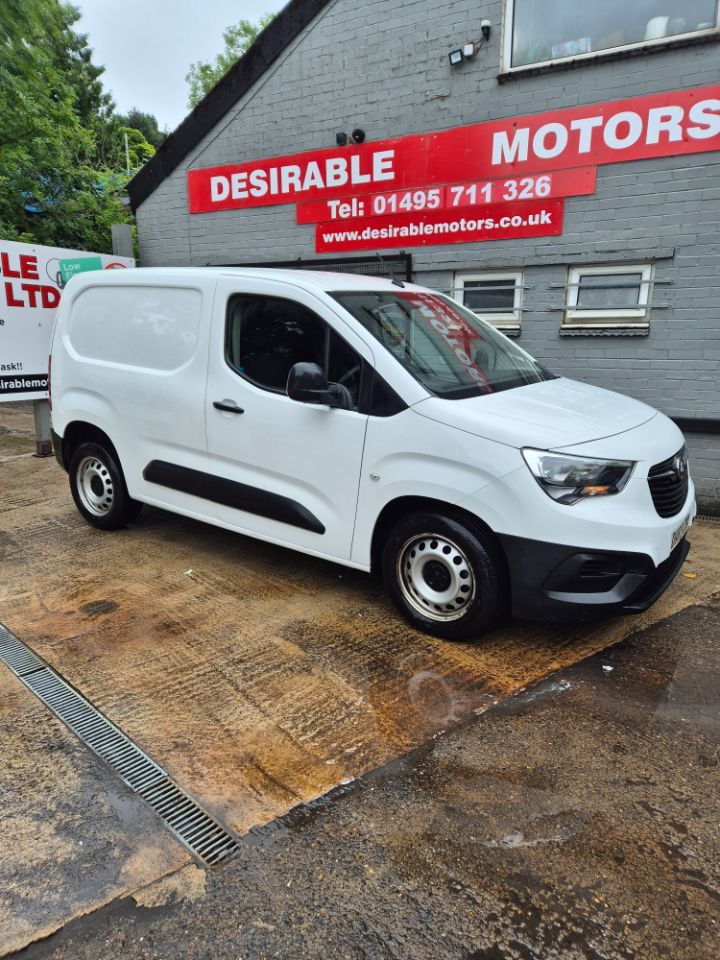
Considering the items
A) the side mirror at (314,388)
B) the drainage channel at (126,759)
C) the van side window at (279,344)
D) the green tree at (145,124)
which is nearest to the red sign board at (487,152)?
the van side window at (279,344)

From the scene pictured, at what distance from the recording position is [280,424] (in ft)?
13.3

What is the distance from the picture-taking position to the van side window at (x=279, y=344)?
12.8 ft

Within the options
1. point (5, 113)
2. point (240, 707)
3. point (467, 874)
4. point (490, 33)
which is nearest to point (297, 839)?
point (467, 874)

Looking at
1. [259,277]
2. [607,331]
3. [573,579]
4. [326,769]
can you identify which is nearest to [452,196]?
[607,331]

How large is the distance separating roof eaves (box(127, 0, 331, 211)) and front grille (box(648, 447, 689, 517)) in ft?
22.7

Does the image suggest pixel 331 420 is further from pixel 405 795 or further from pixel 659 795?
pixel 659 795

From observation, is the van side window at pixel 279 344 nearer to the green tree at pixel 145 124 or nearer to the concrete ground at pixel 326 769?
the concrete ground at pixel 326 769

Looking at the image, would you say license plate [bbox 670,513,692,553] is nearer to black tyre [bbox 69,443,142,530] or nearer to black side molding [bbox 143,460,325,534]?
black side molding [bbox 143,460,325,534]

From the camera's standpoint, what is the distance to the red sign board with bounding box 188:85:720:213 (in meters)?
5.96

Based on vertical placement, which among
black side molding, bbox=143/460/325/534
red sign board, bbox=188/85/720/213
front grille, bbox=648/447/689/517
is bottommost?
black side molding, bbox=143/460/325/534

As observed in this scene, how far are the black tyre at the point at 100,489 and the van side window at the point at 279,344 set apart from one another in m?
1.58

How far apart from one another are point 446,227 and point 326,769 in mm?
6061

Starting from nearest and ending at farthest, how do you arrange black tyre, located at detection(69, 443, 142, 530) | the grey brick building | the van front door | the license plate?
1. the license plate
2. the van front door
3. black tyre, located at detection(69, 443, 142, 530)
4. the grey brick building

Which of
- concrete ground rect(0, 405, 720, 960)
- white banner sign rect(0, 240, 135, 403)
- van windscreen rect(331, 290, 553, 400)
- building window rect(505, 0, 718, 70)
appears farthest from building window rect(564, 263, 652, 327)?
white banner sign rect(0, 240, 135, 403)
